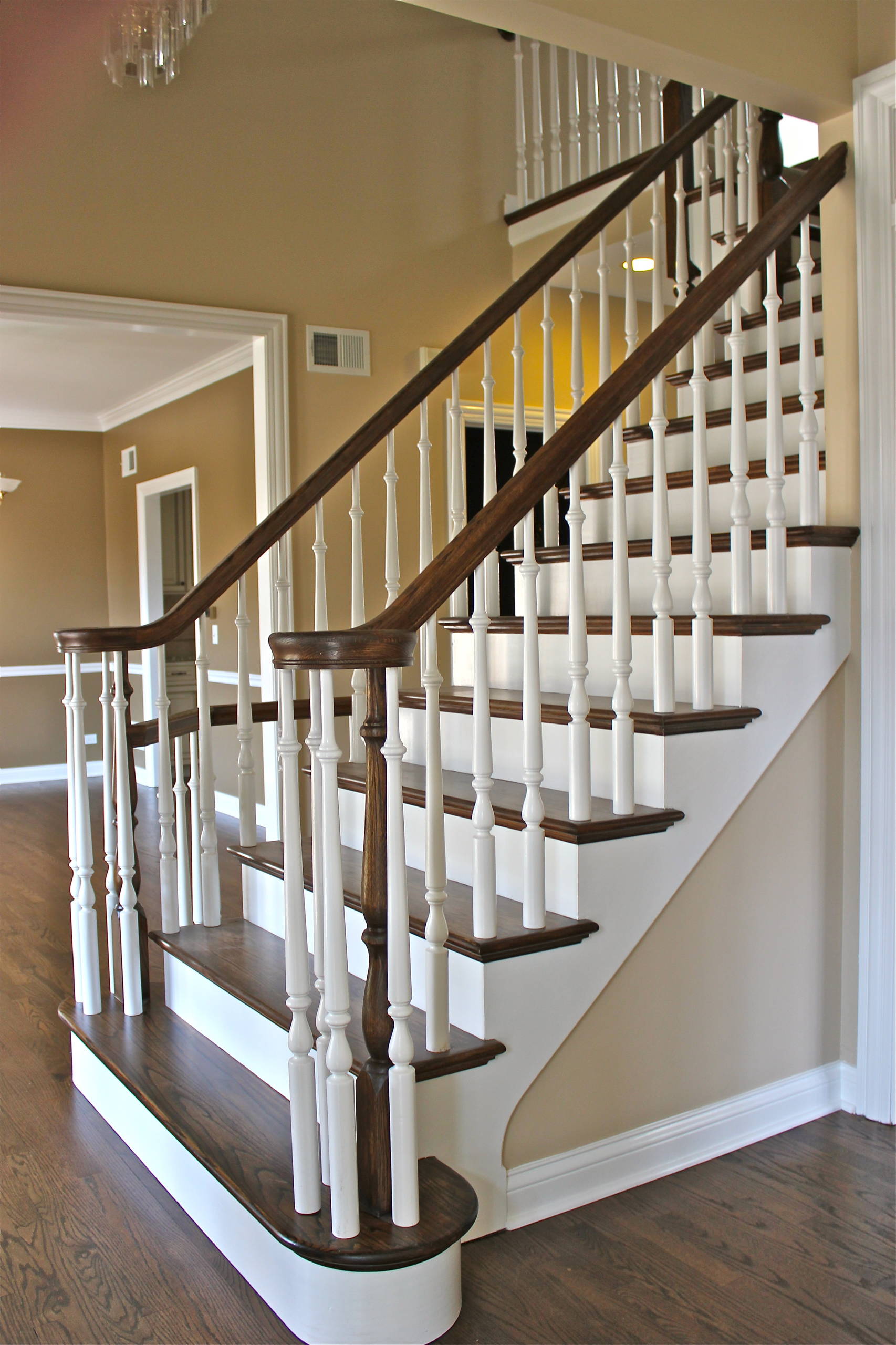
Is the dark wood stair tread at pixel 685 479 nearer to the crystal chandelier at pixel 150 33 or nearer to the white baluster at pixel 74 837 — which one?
the white baluster at pixel 74 837

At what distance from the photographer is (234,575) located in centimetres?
303

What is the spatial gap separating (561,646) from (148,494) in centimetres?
528

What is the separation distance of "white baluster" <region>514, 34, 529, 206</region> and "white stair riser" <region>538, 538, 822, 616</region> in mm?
2648

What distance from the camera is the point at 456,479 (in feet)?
12.1

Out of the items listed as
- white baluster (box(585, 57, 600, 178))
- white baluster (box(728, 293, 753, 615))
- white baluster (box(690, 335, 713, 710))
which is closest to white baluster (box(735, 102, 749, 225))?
white baluster (box(585, 57, 600, 178))

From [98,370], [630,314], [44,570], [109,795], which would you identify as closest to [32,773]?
[44,570]

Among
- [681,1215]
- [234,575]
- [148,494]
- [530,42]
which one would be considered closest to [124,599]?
[148,494]

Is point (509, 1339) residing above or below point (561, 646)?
below

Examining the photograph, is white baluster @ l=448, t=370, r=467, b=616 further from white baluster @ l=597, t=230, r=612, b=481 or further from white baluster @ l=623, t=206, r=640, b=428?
white baluster @ l=623, t=206, r=640, b=428

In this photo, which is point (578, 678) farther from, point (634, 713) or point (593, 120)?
point (593, 120)

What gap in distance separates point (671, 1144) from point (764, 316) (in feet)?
8.52

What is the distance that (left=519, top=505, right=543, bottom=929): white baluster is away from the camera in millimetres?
2170

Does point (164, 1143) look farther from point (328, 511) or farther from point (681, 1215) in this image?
point (328, 511)

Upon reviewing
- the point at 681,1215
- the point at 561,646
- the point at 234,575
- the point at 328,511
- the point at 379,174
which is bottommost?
the point at 681,1215
